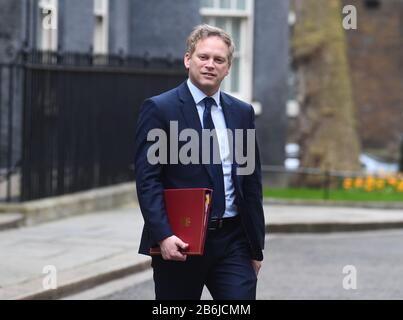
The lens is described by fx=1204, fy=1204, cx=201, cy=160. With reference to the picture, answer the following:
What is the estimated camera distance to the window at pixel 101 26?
18.7 meters

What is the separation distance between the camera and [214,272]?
19.5 ft

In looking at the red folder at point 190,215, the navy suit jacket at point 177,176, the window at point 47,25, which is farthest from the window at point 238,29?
the red folder at point 190,215

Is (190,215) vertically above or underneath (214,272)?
above

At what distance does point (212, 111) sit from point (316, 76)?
1791cm

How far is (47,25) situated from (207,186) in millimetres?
10071

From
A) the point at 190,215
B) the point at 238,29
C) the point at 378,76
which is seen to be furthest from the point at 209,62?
the point at 378,76

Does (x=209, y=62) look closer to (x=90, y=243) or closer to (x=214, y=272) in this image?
(x=214, y=272)

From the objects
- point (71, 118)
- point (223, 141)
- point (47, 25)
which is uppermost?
point (47, 25)

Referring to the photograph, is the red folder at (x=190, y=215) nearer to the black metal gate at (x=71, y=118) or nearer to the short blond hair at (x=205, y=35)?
the short blond hair at (x=205, y=35)

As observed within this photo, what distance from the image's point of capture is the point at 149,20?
2092 cm

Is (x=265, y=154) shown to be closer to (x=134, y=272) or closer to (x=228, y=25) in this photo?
(x=228, y=25)

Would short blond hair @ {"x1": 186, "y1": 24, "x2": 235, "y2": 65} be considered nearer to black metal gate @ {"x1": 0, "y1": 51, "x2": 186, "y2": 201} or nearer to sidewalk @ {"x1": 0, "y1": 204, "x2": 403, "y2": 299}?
sidewalk @ {"x1": 0, "y1": 204, "x2": 403, "y2": 299}

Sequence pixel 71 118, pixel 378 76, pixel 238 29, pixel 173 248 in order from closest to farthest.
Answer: pixel 173 248 < pixel 71 118 < pixel 238 29 < pixel 378 76
